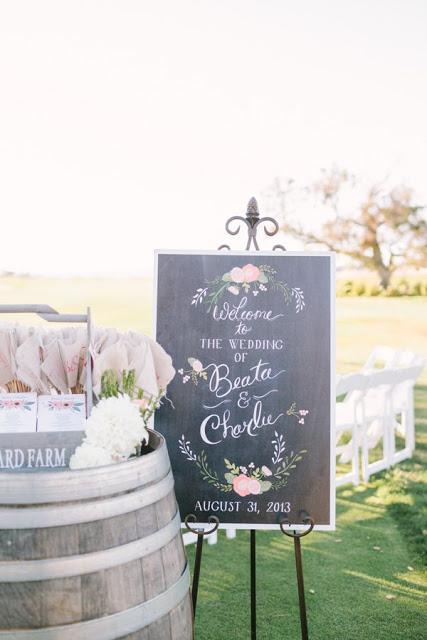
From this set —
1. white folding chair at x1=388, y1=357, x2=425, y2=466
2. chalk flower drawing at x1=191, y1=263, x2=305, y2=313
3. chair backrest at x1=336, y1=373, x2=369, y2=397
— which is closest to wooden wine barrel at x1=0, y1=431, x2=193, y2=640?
chalk flower drawing at x1=191, y1=263, x2=305, y2=313

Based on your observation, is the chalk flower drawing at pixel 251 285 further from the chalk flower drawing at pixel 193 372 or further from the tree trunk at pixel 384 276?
the tree trunk at pixel 384 276

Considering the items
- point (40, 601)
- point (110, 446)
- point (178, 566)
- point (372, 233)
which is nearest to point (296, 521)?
point (178, 566)

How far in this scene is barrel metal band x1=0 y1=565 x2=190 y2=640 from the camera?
1.18m

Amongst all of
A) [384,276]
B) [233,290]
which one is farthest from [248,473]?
[384,276]

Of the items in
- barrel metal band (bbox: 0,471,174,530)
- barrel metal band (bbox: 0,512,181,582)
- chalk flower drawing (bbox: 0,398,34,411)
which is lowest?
barrel metal band (bbox: 0,512,181,582)

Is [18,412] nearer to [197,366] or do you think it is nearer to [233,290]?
[197,366]

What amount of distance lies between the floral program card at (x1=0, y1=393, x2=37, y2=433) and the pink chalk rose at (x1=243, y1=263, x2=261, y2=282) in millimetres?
795

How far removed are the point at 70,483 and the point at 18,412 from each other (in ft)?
0.99

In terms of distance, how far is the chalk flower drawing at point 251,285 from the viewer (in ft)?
6.57

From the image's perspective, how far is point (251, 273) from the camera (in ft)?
6.61

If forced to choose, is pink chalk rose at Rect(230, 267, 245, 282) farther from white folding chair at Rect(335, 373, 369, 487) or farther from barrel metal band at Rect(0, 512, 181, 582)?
white folding chair at Rect(335, 373, 369, 487)

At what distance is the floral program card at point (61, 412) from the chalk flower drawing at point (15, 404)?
0.03 meters

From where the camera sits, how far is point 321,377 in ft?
6.52

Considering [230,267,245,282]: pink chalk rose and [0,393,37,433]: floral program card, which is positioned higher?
[230,267,245,282]: pink chalk rose
